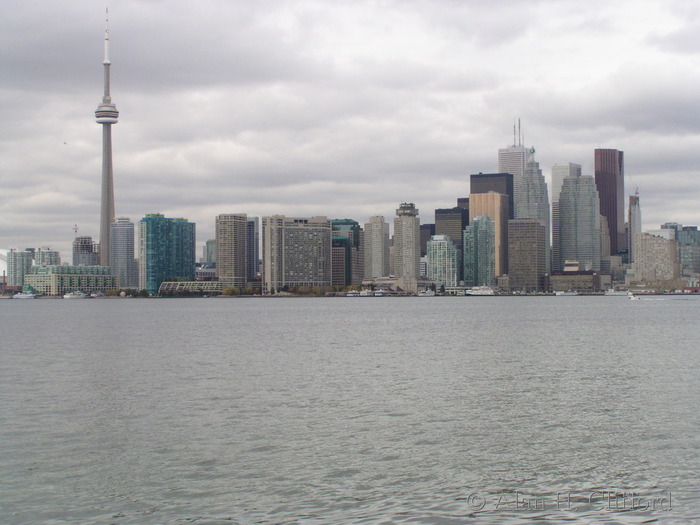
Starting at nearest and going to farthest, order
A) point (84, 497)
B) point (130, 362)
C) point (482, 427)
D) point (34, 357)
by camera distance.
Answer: point (84, 497) → point (482, 427) → point (130, 362) → point (34, 357)

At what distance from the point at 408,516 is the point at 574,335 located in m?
82.1

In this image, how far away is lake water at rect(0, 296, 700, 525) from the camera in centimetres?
2650

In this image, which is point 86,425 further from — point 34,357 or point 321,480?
point 34,357

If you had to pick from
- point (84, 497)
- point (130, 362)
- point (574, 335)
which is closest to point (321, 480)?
point (84, 497)

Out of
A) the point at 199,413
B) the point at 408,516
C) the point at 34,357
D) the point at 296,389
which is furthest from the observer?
the point at 34,357

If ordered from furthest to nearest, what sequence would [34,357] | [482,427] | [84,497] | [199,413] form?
A: [34,357]
[199,413]
[482,427]
[84,497]

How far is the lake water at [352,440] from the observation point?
2650 cm

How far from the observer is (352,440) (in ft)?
117

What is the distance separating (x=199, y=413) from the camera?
42781 millimetres

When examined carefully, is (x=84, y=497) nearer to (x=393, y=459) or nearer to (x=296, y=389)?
(x=393, y=459)

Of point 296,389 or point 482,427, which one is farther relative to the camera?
point 296,389

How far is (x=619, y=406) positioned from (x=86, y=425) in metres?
25.8

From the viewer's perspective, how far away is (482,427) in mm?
38688

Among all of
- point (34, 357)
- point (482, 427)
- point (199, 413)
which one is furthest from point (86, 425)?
point (34, 357)
